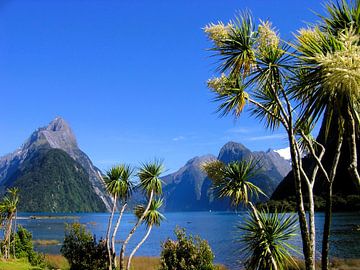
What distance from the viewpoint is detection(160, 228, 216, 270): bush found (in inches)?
730

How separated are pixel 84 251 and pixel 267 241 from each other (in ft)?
52.4

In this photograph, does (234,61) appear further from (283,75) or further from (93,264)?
(93,264)

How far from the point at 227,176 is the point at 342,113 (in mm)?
4865

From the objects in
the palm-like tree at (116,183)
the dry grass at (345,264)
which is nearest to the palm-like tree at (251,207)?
the palm-like tree at (116,183)

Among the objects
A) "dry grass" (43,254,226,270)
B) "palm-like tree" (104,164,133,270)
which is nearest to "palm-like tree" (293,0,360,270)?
"palm-like tree" (104,164,133,270)

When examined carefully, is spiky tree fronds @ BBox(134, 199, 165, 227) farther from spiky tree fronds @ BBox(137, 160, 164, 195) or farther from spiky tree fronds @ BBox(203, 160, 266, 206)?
spiky tree fronds @ BBox(203, 160, 266, 206)

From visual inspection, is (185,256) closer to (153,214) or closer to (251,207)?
(153,214)

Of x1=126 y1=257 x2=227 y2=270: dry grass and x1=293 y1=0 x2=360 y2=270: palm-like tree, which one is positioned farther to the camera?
x1=126 y1=257 x2=227 y2=270: dry grass

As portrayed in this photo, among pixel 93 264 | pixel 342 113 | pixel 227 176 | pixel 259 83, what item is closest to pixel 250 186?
pixel 227 176

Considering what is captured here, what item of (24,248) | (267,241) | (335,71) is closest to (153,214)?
(267,241)

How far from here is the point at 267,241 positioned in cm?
897

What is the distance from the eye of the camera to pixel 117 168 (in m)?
21.2

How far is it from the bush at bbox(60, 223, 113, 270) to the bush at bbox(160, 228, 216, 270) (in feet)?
14.6

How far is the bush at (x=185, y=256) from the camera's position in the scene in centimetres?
1853
